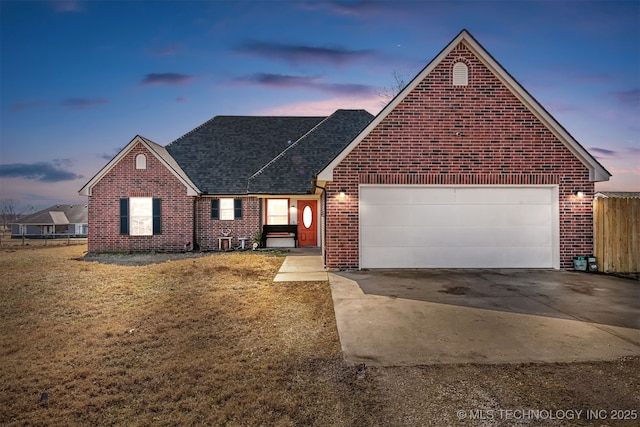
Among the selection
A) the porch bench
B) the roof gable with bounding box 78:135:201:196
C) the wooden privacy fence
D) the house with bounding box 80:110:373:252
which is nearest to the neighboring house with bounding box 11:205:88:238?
the roof gable with bounding box 78:135:201:196

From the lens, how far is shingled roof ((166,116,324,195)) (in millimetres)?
17314

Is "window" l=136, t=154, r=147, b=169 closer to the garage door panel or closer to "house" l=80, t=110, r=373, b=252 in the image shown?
"house" l=80, t=110, r=373, b=252

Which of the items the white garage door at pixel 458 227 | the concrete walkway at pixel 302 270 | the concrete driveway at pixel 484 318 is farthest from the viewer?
the white garage door at pixel 458 227

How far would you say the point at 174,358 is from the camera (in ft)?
14.6

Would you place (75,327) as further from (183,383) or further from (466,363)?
(466,363)

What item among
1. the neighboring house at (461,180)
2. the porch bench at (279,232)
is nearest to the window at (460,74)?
the neighboring house at (461,180)

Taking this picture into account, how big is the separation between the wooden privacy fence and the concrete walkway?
318 inches

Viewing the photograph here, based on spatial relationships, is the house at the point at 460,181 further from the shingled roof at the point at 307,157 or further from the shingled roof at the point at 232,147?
the shingled roof at the point at 232,147

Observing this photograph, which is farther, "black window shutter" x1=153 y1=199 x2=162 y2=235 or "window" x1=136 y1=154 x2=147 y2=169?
"black window shutter" x1=153 y1=199 x2=162 y2=235

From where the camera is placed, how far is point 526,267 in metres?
10.3

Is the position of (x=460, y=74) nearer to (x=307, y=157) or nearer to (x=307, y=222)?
(x=307, y=157)

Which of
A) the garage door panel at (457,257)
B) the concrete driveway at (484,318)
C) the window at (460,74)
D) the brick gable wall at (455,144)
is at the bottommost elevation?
the concrete driveway at (484,318)

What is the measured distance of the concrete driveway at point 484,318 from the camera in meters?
4.41

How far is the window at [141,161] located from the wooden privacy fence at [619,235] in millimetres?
17302
